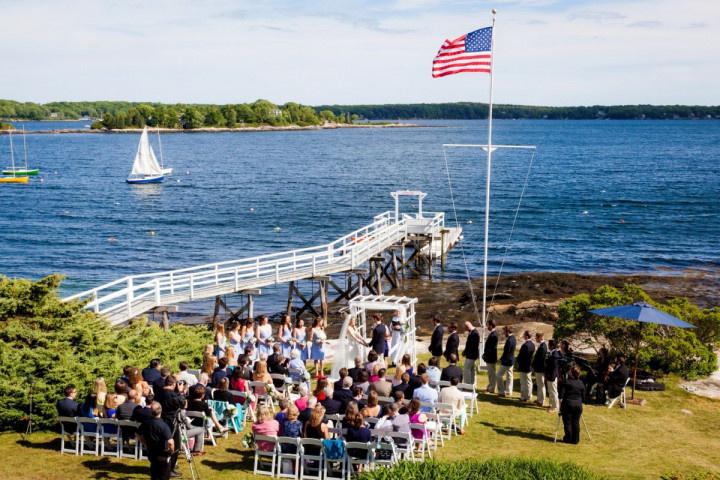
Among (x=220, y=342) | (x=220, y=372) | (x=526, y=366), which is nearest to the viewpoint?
(x=220, y=372)

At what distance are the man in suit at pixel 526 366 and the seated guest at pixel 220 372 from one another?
614 cm

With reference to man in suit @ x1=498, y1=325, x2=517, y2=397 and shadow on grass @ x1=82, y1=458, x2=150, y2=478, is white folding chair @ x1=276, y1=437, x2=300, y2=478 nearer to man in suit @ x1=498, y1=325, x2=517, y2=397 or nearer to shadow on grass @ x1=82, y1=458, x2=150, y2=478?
shadow on grass @ x1=82, y1=458, x2=150, y2=478

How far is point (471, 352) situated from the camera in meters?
16.7

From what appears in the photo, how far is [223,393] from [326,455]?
2712mm

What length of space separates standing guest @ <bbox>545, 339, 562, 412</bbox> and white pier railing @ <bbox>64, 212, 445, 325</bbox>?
10449 mm

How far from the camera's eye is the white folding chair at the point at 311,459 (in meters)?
11.8

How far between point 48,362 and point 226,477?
4524mm

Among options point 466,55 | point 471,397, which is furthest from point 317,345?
point 466,55

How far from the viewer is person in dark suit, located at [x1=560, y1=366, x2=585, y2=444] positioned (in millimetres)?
13883

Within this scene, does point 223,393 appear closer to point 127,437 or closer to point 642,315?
point 127,437

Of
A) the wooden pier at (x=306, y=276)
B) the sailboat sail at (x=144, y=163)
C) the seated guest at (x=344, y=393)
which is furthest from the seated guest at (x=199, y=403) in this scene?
the sailboat sail at (x=144, y=163)

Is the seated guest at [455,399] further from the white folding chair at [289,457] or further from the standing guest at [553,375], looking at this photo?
the white folding chair at [289,457]

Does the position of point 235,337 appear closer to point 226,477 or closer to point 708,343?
point 226,477

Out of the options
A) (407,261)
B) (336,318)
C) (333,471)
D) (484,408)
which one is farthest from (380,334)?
(407,261)
